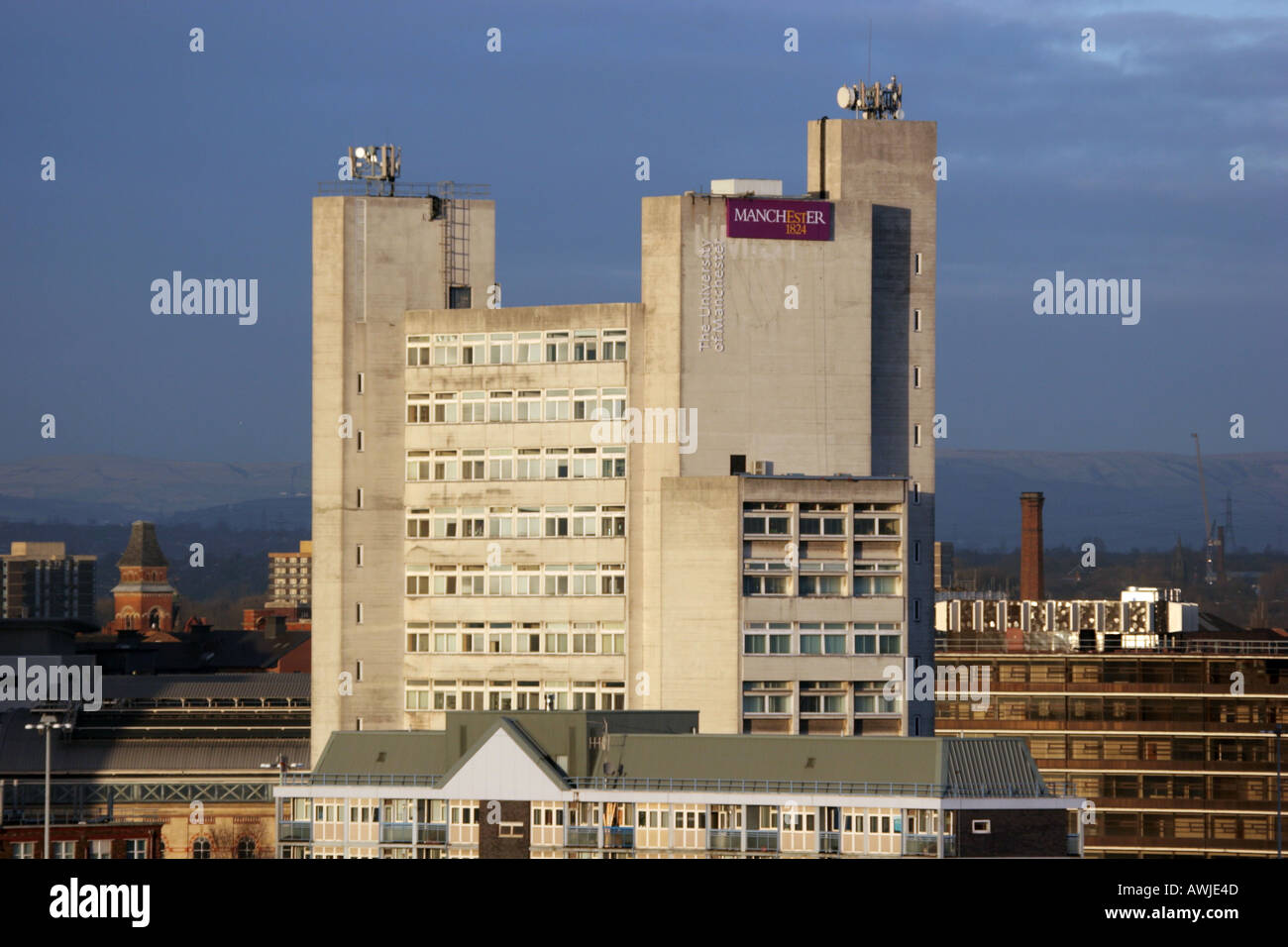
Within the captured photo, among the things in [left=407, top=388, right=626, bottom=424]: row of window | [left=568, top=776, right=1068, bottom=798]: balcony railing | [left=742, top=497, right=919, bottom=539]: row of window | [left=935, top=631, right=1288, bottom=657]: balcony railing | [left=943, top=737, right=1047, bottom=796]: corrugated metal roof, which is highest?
[left=407, top=388, right=626, bottom=424]: row of window

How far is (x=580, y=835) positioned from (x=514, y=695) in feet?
118

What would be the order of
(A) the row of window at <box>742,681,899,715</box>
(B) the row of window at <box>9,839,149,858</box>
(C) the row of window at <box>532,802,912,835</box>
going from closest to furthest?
(C) the row of window at <box>532,802,912,835</box>, (B) the row of window at <box>9,839,149,858</box>, (A) the row of window at <box>742,681,899,715</box>

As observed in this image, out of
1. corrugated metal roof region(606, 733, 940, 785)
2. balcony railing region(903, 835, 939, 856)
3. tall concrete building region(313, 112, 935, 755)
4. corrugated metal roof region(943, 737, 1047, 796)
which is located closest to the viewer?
balcony railing region(903, 835, 939, 856)

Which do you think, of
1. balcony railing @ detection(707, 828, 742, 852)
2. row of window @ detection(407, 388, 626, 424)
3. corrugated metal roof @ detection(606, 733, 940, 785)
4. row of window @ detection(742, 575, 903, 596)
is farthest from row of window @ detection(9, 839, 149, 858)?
row of window @ detection(742, 575, 903, 596)

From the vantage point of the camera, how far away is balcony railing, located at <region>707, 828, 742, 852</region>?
350 feet

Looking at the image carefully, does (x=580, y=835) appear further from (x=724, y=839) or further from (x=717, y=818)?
(x=724, y=839)

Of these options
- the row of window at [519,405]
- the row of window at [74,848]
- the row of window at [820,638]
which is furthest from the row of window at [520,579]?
the row of window at [74,848]

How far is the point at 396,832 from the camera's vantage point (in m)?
111

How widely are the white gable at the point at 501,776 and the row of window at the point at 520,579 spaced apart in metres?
33.7

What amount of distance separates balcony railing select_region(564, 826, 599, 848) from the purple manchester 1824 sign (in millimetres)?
48830

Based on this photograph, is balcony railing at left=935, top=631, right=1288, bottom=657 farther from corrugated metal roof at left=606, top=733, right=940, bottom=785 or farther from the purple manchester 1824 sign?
corrugated metal roof at left=606, top=733, right=940, bottom=785

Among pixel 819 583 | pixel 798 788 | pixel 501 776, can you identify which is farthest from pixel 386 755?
pixel 819 583

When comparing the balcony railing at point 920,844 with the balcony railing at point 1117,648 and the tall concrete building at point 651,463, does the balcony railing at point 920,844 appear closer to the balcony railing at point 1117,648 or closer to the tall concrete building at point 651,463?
the tall concrete building at point 651,463
